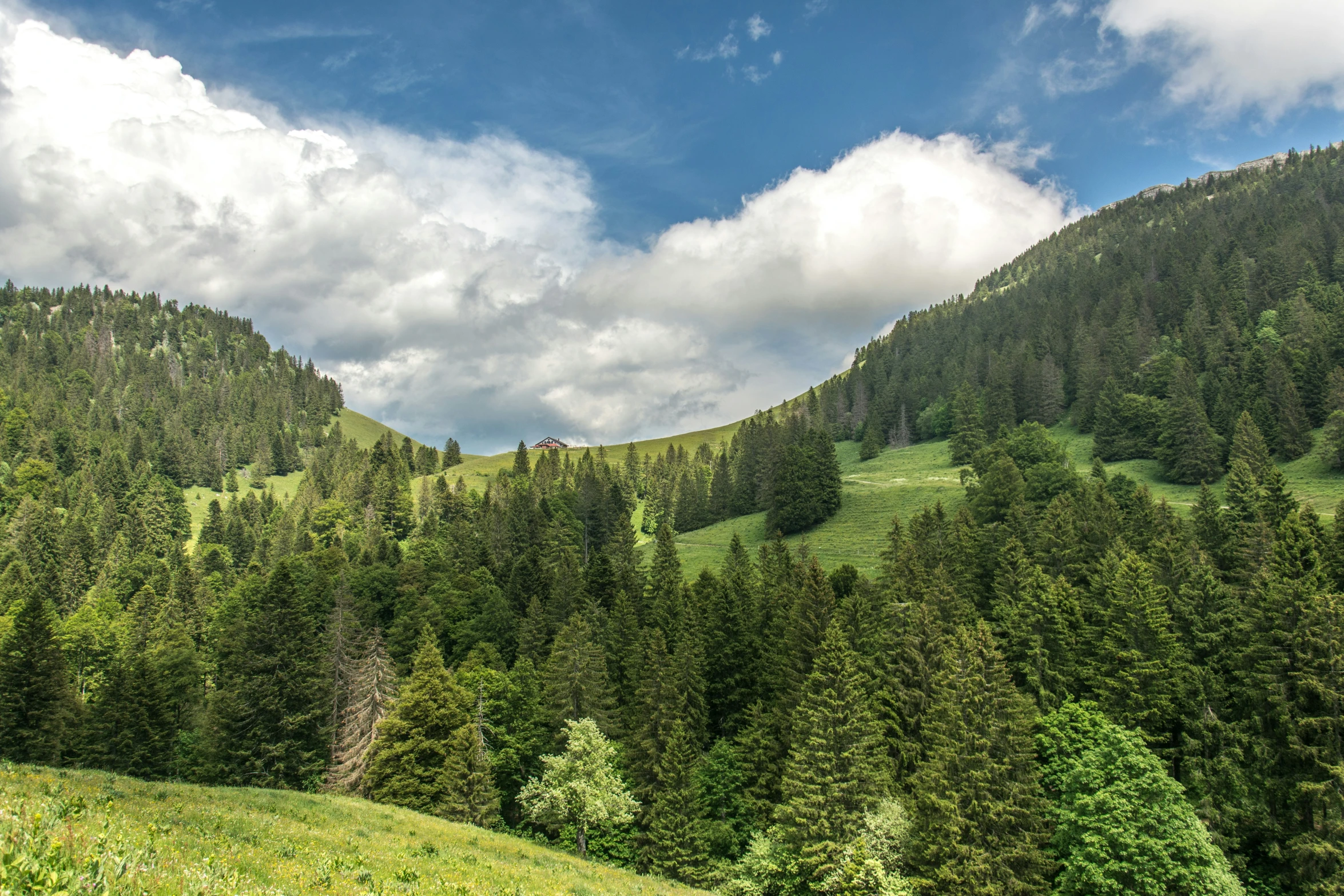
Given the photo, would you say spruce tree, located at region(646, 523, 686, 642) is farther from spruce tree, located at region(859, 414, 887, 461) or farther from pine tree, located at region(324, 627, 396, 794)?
spruce tree, located at region(859, 414, 887, 461)

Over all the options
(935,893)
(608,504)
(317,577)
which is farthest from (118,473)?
(935,893)

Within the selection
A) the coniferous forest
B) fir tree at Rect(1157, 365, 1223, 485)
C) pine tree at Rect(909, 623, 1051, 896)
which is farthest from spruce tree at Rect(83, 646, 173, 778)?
fir tree at Rect(1157, 365, 1223, 485)

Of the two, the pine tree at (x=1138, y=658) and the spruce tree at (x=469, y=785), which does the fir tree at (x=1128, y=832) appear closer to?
the pine tree at (x=1138, y=658)

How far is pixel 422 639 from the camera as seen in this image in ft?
221

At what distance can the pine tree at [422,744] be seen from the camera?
54.0 meters

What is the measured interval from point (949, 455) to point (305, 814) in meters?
154

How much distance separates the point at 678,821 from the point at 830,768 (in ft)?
43.1

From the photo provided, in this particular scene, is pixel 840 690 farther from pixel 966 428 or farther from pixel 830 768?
pixel 966 428

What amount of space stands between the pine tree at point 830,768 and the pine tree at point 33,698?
60.5 meters

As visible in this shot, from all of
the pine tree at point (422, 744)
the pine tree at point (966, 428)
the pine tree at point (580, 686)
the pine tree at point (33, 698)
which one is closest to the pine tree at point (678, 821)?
the pine tree at point (580, 686)

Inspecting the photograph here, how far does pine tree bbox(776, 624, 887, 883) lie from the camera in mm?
44031

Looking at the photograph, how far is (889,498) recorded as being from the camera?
5069 inches

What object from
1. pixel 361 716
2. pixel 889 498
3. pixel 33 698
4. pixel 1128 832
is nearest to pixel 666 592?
pixel 361 716

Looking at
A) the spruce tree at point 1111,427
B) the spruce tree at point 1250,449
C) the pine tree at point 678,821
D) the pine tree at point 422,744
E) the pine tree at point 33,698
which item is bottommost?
the pine tree at point 678,821
